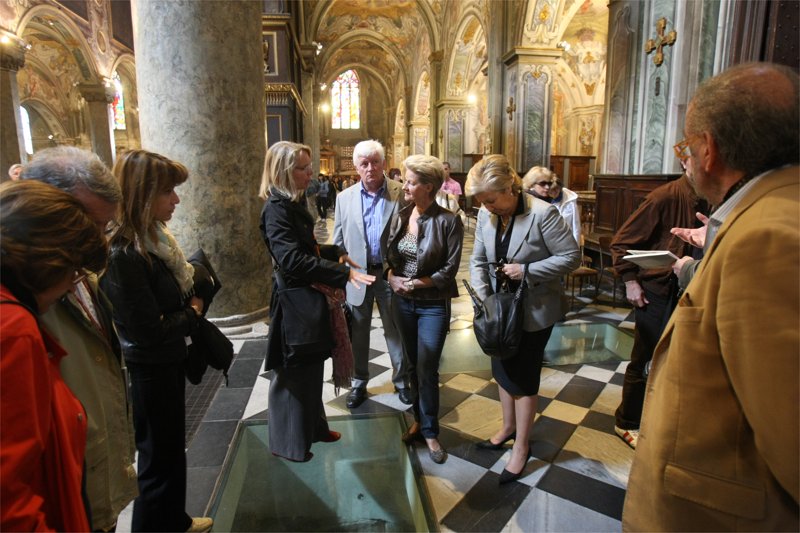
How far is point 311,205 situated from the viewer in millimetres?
15477

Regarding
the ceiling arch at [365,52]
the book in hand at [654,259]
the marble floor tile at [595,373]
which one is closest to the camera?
the book in hand at [654,259]

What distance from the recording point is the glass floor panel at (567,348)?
4105 millimetres

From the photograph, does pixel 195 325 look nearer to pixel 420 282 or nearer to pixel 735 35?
pixel 420 282

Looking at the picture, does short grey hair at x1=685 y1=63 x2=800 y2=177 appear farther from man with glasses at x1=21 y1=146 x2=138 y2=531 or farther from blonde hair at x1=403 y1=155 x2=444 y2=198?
blonde hair at x1=403 y1=155 x2=444 y2=198

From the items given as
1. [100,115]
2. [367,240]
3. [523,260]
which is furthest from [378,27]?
[523,260]

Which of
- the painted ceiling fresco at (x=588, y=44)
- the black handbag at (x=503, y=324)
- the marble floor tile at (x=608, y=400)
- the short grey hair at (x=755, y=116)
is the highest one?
the painted ceiling fresco at (x=588, y=44)

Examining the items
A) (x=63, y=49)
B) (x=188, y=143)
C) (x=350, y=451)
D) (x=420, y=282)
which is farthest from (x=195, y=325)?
(x=63, y=49)

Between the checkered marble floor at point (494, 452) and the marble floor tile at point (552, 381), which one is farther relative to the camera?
the marble floor tile at point (552, 381)

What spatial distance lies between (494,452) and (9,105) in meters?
11.6

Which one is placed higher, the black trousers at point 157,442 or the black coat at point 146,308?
the black coat at point 146,308

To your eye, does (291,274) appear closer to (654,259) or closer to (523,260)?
(523,260)

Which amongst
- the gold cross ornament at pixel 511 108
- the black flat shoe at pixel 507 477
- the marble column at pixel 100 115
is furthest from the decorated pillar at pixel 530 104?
the marble column at pixel 100 115

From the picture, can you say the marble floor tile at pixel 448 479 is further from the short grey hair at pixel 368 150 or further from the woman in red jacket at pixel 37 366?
the short grey hair at pixel 368 150

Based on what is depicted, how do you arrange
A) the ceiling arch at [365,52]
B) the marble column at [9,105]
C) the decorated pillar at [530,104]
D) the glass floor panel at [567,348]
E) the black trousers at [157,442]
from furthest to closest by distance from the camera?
the ceiling arch at [365,52] < the decorated pillar at [530,104] < the marble column at [9,105] < the glass floor panel at [567,348] < the black trousers at [157,442]
